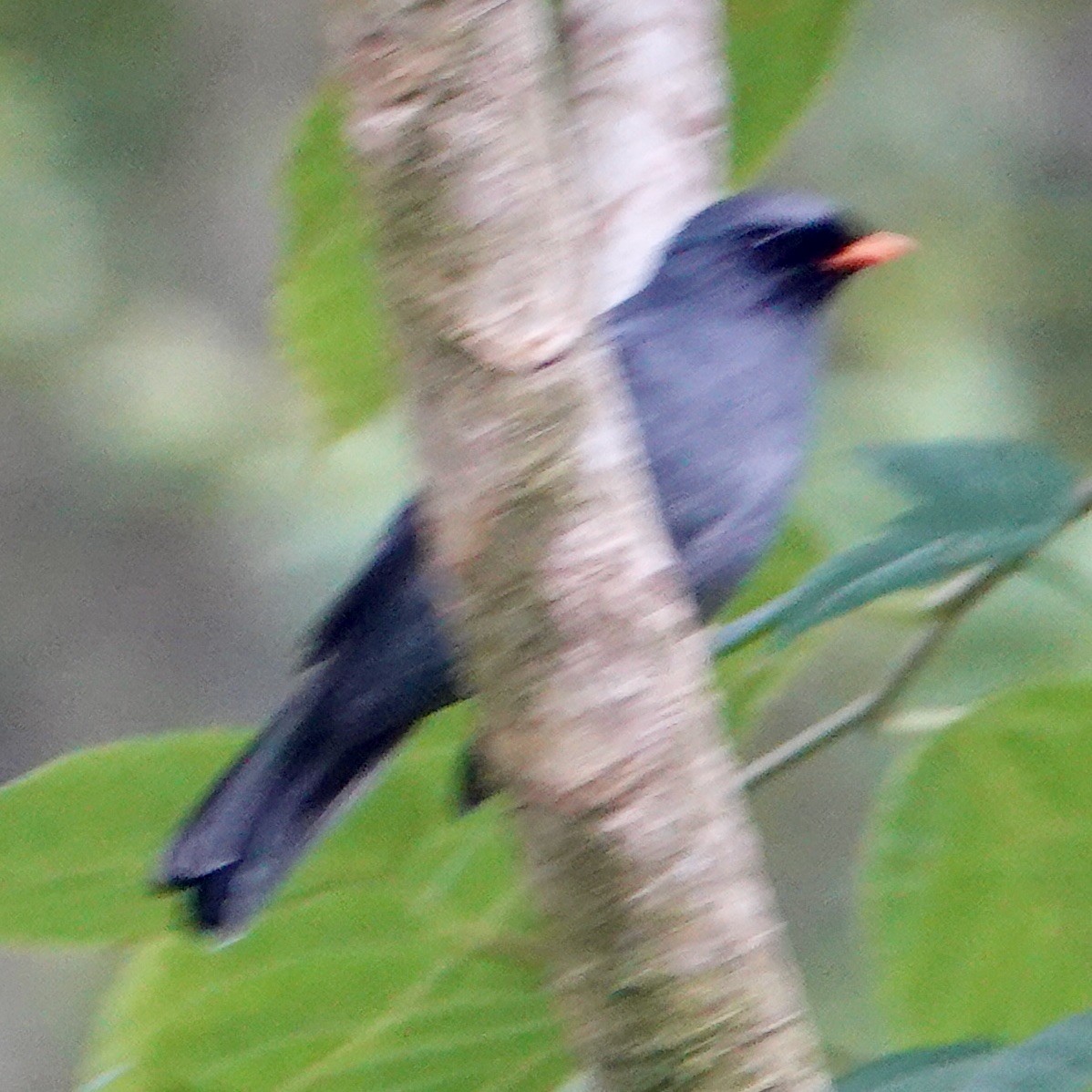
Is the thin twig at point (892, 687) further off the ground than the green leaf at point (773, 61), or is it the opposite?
the green leaf at point (773, 61)

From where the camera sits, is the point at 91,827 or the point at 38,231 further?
the point at 38,231

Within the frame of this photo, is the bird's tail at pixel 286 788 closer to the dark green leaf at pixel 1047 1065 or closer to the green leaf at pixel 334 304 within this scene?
the green leaf at pixel 334 304

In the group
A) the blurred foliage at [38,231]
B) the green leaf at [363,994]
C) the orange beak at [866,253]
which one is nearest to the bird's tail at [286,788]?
the green leaf at [363,994]

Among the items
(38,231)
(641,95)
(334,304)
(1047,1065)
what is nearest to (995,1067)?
(1047,1065)

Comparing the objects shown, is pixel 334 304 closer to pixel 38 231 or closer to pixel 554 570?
pixel 554 570

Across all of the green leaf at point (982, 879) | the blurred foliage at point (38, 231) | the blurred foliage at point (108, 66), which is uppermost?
the blurred foliage at point (108, 66)

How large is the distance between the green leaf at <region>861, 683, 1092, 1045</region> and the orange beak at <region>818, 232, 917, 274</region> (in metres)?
0.91

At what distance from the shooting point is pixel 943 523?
898 mm

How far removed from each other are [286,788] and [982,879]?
0.60 metres

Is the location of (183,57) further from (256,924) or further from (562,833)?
(562,833)

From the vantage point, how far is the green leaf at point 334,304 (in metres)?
1.13

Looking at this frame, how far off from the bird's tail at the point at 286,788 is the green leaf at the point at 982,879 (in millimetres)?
469

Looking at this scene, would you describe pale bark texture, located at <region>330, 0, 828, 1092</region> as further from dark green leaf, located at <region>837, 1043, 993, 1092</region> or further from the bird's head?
the bird's head

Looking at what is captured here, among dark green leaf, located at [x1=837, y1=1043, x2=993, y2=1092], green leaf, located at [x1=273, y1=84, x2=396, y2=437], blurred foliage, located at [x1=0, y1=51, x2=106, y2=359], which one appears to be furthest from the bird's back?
blurred foliage, located at [x1=0, y1=51, x2=106, y2=359]
